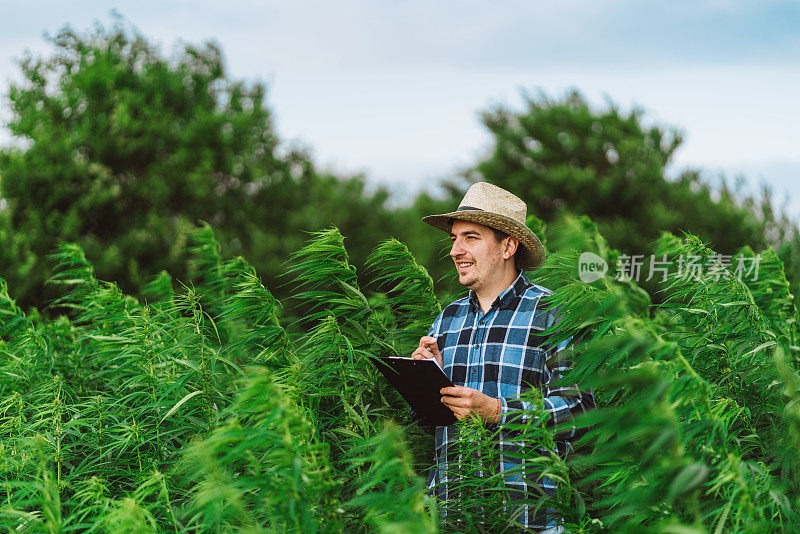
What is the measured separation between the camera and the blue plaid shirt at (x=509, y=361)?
2.86 metres

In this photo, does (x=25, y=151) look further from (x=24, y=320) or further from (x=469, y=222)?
(x=469, y=222)

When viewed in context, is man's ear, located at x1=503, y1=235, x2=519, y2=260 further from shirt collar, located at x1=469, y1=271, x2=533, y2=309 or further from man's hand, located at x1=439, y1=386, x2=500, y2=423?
man's hand, located at x1=439, y1=386, x2=500, y2=423

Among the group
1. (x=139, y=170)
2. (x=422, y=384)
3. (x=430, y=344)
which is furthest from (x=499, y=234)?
(x=139, y=170)

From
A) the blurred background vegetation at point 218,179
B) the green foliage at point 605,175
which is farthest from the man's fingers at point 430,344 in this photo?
the green foliage at point 605,175

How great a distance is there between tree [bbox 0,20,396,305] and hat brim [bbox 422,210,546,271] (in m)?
14.1

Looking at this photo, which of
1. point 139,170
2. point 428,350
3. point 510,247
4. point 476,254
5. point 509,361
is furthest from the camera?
point 139,170

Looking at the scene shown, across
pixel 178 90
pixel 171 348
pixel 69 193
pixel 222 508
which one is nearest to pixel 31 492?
pixel 171 348

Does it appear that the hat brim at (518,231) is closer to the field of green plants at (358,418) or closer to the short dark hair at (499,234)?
the short dark hair at (499,234)

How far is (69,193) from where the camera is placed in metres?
17.8

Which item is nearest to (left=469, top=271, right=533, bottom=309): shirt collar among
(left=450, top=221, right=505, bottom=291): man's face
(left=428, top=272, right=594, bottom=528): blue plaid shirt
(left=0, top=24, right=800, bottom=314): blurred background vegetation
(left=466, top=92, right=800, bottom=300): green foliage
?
A: (left=428, top=272, right=594, bottom=528): blue plaid shirt

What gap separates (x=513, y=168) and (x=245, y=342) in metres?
23.8

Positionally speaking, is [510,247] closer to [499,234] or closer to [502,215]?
[499,234]

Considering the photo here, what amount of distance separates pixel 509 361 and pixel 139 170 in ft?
61.1

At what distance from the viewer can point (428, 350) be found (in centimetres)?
326
